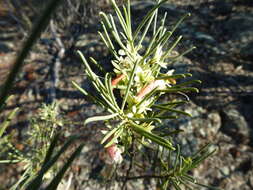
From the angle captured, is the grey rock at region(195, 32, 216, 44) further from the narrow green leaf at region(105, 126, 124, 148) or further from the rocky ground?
the narrow green leaf at region(105, 126, 124, 148)

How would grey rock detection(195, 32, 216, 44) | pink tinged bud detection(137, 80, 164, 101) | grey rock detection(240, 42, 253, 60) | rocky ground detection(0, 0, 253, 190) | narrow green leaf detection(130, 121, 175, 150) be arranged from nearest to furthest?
narrow green leaf detection(130, 121, 175, 150)
pink tinged bud detection(137, 80, 164, 101)
rocky ground detection(0, 0, 253, 190)
grey rock detection(240, 42, 253, 60)
grey rock detection(195, 32, 216, 44)

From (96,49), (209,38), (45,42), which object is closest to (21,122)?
(96,49)

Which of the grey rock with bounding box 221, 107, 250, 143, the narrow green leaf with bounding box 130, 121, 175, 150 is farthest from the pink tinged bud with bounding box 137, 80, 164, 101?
the grey rock with bounding box 221, 107, 250, 143

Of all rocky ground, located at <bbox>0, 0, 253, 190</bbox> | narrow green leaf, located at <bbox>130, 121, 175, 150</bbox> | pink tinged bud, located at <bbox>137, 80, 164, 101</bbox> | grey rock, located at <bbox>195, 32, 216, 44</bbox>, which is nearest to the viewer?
narrow green leaf, located at <bbox>130, 121, 175, 150</bbox>

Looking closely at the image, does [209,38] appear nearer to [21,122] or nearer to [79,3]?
[79,3]

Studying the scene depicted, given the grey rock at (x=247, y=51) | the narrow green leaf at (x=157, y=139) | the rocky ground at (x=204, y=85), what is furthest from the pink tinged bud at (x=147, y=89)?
the grey rock at (x=247, y=51)

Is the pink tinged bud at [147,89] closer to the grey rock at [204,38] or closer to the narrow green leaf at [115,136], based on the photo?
the narrow green leaf at [115,136]

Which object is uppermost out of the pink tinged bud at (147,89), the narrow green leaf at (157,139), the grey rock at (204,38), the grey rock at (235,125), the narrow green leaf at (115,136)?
the grey rock at (204,38)

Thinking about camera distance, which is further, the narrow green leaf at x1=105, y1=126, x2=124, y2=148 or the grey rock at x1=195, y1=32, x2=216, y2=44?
the grey rock at x1=195, y1=32, x2=216, y2=44

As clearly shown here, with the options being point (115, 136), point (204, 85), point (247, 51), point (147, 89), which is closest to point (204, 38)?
point (247, 51)

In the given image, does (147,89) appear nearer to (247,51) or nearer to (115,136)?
(115,136)

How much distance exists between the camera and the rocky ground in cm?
155

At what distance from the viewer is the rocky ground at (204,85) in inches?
61.1

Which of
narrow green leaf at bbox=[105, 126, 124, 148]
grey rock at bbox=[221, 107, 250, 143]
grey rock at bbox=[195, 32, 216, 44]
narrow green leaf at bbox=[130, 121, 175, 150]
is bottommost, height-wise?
grey rock at bbox=[221, 107, 250, 143]
